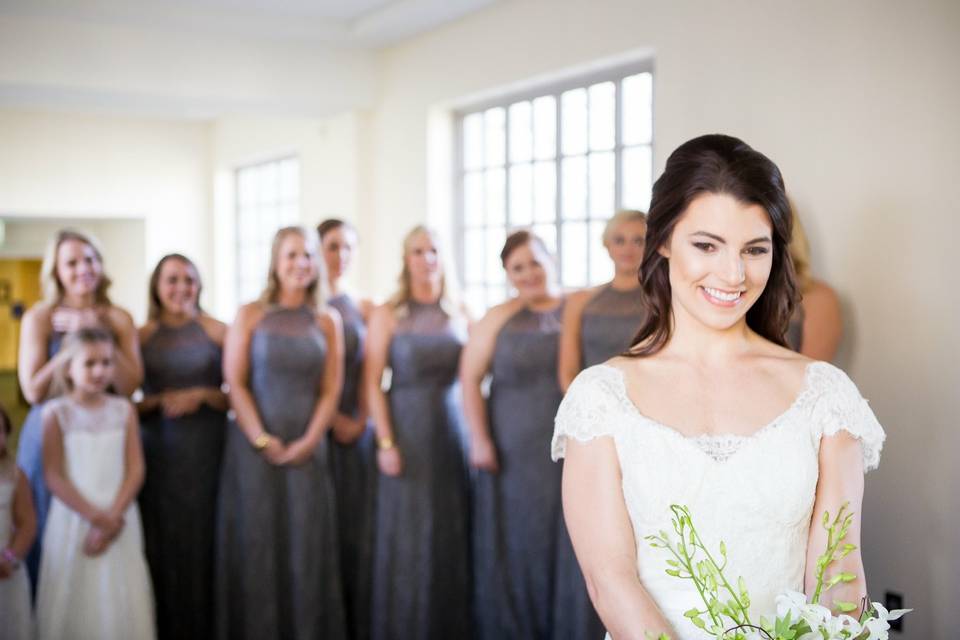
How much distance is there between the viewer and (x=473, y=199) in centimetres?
656

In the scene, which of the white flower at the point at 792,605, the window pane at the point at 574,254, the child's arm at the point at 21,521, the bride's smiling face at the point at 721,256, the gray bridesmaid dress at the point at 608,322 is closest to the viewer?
the white flower at the point at 792,605

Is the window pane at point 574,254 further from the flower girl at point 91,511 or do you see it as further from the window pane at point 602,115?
the flower girl at point 91,511

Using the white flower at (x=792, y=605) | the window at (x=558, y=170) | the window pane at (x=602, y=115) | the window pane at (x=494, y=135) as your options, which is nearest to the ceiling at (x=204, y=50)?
the window pane at (x=494, y=135)

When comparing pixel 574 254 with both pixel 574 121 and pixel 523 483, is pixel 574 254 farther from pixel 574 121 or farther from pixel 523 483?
pixel 523 483

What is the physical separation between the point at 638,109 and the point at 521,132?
41.4 inches

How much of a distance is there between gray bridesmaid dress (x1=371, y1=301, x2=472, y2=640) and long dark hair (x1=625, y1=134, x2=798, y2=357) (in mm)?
2470

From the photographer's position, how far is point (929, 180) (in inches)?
139

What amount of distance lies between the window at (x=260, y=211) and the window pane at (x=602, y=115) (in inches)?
135

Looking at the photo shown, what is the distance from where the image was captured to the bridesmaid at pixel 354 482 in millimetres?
4434

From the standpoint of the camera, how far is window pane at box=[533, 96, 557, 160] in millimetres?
5825

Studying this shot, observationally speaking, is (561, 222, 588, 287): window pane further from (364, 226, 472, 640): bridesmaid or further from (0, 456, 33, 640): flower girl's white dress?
(0, 456, 33, 640): flower girl's white dress

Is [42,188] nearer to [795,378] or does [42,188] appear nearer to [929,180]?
[929,180]

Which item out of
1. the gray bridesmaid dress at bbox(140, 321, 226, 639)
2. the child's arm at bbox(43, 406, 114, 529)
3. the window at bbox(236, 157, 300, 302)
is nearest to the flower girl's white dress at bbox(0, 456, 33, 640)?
the child's arm at bbox(43, 406, 114, 529)

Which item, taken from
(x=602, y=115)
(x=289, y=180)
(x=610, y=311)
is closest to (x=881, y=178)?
(x=610, y=311)
